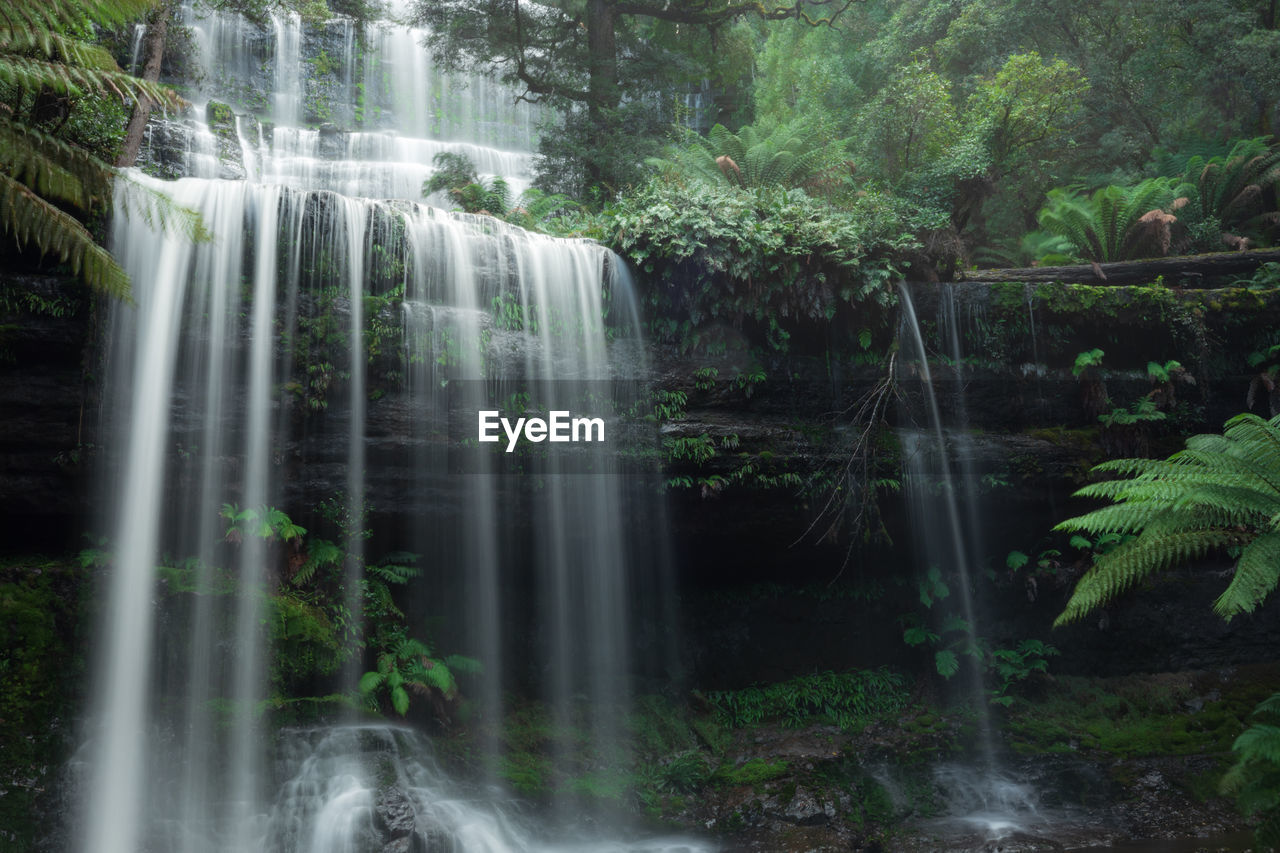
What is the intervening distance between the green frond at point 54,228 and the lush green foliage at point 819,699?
284 inches

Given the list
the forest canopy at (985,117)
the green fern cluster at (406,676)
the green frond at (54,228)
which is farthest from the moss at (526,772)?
the forest canopy at (985,117)

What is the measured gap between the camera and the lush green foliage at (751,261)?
8852 mm

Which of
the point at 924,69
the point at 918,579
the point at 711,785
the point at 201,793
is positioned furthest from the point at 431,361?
the point at 924,69

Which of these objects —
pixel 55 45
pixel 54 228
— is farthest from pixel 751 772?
pixel 55 45

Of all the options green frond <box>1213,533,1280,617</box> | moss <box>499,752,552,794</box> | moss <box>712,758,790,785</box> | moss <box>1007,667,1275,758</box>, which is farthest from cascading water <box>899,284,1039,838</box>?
moss <box>499,752,552,794</box>

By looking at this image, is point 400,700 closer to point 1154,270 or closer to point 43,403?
point 43,403

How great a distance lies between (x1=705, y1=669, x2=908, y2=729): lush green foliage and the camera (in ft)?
29.1

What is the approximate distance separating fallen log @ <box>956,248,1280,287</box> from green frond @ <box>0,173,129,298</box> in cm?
947

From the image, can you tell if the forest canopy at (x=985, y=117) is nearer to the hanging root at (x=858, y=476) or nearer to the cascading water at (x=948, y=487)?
the cascading water at (x=948, y=487)

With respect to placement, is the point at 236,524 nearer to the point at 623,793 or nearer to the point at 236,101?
the point at 623,793

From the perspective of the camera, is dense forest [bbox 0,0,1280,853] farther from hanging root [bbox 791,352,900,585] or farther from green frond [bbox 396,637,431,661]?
green frond [bbox 396,637,431,661]

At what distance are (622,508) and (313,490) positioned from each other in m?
3.19

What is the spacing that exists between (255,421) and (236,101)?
12060mm

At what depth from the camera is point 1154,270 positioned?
10.4m
